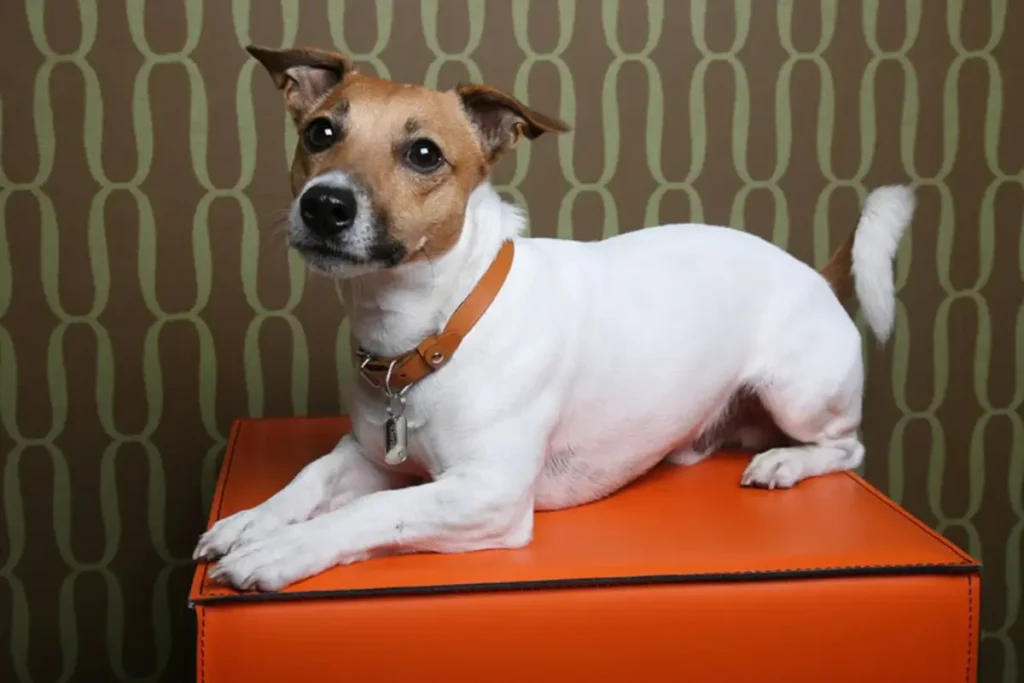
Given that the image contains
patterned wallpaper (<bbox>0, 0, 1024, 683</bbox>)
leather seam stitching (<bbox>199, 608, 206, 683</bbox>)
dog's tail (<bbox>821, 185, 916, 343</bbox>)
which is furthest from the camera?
patterned wallpaper (<bbox>0, 0, 1024, 683</bbox>)

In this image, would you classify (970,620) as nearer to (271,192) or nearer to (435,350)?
(435,350)

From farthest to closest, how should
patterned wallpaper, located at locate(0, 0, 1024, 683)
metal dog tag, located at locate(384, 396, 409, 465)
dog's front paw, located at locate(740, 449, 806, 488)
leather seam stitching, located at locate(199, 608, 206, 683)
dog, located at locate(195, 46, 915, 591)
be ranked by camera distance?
patterned wallpaper, located at locate(0, 0, 1024, 683)
dog's front paw, located at locate(740, 449, 806, 488)
metal dog tag, located at locate(384, 396, 409, 465)
dog, located at locate(195, 46, 915, 591)
leather seam stitching, located at locate(199, 608, 206, 683)

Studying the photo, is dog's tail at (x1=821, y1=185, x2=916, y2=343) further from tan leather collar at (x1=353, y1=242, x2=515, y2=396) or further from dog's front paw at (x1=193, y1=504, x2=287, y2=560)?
dog's front paw at (x1=193, y1=504, x2=287, y2=560)

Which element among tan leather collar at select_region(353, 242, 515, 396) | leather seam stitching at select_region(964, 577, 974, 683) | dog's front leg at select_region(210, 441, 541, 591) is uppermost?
tan leather collar at select_region(353, 242, 515, 396)

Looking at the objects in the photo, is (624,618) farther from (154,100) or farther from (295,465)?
(154,100)

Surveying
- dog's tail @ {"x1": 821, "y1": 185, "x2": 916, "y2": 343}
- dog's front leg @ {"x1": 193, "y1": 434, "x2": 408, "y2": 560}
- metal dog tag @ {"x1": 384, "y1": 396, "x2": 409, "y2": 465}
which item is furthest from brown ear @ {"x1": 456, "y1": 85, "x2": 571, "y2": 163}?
dog's tail @ {"x1": 821, "y1": 185, "x2": 916, "y2": 343}

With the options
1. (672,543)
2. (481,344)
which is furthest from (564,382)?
(672,543)

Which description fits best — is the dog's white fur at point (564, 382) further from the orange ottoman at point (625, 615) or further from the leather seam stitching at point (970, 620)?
the leather seam stitching at point (970, 620)

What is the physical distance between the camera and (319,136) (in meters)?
1.26

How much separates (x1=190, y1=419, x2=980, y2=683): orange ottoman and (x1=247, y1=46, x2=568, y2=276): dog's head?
0.38 metres

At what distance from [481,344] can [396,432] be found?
0.52 ft

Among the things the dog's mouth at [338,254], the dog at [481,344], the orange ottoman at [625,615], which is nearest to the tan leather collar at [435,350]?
the dog at [481,344]

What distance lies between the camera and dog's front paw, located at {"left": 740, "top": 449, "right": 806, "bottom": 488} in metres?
1.49

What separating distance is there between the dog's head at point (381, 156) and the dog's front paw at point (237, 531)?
0.32 m
